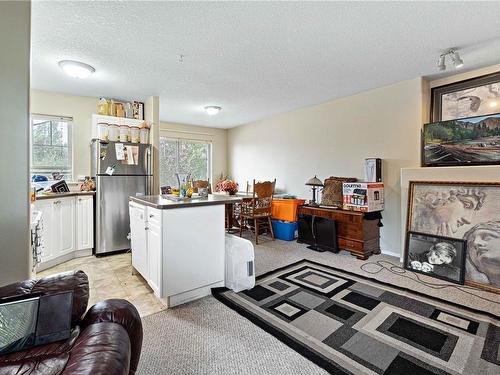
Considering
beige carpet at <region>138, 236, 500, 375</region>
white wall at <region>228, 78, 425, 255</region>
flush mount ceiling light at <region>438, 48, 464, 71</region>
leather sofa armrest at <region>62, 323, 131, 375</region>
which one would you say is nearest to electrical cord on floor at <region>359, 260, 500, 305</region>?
beige carpet at <region>138, 236, 500, 375</region>

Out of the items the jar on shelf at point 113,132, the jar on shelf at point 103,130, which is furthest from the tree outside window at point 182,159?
the jar on shelf at point 103,130

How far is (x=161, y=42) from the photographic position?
7.80 ft

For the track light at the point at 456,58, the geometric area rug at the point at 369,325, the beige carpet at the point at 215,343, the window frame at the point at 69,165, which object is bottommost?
the beige carpet at the point at 215,343

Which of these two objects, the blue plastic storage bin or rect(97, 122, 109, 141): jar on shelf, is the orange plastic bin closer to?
the blue plastic storage bin

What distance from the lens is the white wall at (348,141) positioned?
135 inches

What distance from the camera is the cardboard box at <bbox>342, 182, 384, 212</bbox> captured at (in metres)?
3.41

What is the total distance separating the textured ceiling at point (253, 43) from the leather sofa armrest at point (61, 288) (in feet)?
6.28

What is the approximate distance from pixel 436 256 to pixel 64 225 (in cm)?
468

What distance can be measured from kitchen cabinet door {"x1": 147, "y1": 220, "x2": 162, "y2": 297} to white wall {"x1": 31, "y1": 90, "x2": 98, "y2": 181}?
2472 mm

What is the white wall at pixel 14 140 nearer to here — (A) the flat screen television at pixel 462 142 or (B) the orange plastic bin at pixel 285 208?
(B) the orange plastic bin at pixel 285 208

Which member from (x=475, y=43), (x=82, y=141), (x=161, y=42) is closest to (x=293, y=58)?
(x=161, y=42)

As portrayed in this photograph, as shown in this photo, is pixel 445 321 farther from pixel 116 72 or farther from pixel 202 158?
pixel 202 158

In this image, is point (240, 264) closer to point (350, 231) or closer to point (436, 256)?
point (350, 231)

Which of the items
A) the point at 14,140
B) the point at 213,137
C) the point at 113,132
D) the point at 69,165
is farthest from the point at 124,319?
the point at 213,137
